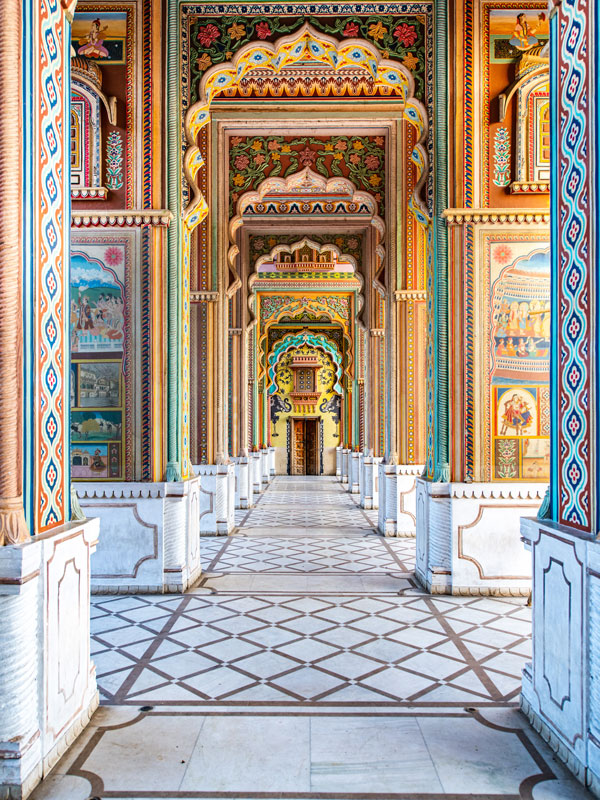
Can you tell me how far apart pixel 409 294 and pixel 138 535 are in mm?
4879

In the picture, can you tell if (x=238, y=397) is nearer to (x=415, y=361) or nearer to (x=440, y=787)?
(x=415, y=361)

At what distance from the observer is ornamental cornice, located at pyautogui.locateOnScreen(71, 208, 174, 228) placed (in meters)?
5.55

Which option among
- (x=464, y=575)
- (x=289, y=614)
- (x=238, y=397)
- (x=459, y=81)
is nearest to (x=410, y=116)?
(x=459, y=81)

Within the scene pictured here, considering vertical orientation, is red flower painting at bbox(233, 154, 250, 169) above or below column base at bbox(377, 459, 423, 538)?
above

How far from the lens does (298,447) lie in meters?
25.3

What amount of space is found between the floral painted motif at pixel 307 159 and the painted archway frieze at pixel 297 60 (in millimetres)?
2718

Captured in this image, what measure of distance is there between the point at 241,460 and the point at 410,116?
6.88 metres

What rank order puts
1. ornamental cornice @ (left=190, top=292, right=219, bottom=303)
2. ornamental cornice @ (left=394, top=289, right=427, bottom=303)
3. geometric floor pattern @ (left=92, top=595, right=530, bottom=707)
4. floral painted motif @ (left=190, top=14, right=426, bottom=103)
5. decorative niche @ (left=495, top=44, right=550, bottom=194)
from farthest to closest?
ornamental cornice @ (left=190, top=292, right=219, bottom=303) → ornamental cornice @ (left=394, top=289, right=427, bottom=303) → floral painted motif @ (left=190, top=14, right=426, bottom=103) → decorative niche @ (left=495, top=44, right=550, bottom=194) → geometric floor pattern @ (left=92, top=595, right=530, bottom=707)

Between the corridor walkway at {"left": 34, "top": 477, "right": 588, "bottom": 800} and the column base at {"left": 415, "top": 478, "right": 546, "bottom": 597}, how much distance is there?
21cm

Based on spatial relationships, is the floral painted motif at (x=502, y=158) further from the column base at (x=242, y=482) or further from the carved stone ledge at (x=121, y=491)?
the column base at (x=242, y=482)

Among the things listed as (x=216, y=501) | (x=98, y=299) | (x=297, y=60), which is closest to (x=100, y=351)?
(x=98, y=299)

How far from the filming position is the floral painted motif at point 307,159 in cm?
875

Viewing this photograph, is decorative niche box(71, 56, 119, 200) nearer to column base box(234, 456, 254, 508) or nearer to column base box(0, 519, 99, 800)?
column base box(0, 519, 99, 800)

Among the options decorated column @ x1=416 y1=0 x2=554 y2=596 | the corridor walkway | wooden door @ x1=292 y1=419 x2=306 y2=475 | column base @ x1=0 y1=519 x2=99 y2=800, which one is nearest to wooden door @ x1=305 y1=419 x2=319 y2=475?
wooden door @ x1=292 y1=419 x2=306 y2=475
